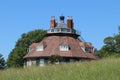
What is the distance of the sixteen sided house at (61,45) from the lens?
96831 millimetres

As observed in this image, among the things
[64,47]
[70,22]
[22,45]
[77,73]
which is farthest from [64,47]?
[77,73]

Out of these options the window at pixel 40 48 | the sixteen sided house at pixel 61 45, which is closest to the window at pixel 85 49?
the sixteen sided house at pixel 61 45

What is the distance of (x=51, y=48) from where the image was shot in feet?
322

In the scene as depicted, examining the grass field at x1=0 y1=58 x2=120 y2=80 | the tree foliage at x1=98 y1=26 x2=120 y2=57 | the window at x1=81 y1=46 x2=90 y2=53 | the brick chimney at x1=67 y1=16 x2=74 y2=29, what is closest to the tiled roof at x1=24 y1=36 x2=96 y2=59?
the window at x1=81 y1=46 x2=90 y2=53

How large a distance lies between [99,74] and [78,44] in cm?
8680

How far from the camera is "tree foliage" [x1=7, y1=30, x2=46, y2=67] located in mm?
94062

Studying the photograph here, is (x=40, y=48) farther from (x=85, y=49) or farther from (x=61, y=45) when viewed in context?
(x=85, y=49)

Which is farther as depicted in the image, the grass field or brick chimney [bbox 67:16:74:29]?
brick chimney [bbox 67:16:74:29]

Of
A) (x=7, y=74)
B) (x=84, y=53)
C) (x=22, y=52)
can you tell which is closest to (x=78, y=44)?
(x=84, y=53)

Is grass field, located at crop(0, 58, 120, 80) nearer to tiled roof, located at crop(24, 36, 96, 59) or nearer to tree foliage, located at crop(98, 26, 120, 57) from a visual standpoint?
tree foliage, located at crop(98, 26, 120, 57)

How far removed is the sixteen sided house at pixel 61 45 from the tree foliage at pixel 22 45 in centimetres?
109

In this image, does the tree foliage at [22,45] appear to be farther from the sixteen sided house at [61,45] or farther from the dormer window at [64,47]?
the dormer window at [64,47]

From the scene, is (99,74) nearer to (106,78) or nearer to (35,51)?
(106,78)

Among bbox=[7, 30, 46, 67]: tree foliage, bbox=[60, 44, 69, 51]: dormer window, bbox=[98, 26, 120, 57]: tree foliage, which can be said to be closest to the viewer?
bbox=[98, 26, 120, 57]: tree foliage
